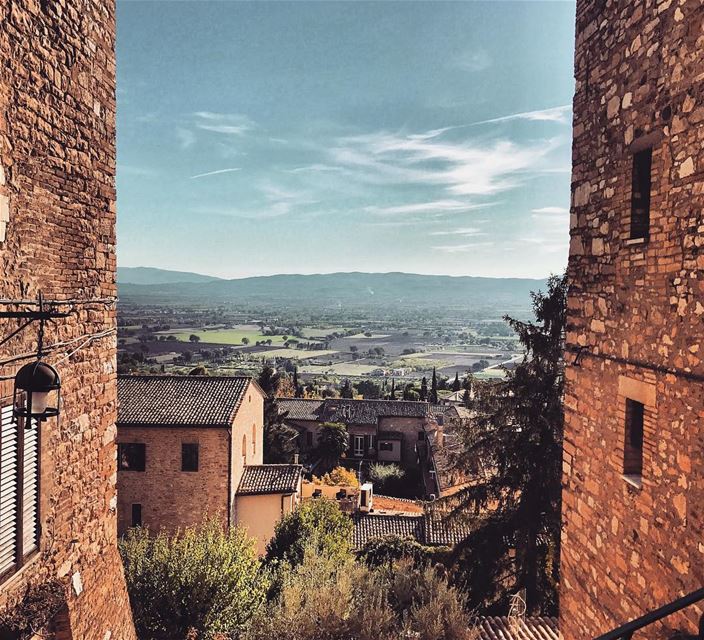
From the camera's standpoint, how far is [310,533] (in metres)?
17.1

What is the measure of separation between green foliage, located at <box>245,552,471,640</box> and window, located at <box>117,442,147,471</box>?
940 centimetres

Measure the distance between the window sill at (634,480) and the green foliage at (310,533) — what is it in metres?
12.4

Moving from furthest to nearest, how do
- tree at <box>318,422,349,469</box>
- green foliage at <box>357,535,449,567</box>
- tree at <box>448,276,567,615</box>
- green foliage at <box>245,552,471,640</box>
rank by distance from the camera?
1. tree at <box>318,422,349,469</box>
2. green foliage at <box>357,535,449,567</box>
3. tree at <box>448,276,567,615</box>
4. green foliage at <box>245,552,471,640</box>

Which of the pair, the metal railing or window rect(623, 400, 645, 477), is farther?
window rect(623, 400, 645, 477)

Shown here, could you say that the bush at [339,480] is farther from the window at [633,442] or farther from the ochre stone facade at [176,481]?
the window at [633,442]

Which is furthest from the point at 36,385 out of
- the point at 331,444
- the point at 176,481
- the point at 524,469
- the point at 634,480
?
the point at 331,444

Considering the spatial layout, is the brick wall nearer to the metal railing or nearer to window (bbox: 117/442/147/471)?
window (bbox: 117/442/147/471)

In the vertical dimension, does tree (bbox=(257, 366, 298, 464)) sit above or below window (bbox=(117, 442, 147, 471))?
below

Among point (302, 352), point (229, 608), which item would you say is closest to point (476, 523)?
point (229, 608)

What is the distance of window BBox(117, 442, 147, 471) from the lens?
20.5m

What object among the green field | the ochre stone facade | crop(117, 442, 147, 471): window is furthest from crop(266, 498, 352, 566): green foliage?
the green field

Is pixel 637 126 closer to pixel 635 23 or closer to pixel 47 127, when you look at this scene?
pixel 635 23

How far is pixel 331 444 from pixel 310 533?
2491 cm

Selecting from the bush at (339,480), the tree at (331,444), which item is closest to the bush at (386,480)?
the tree at (331,444)
